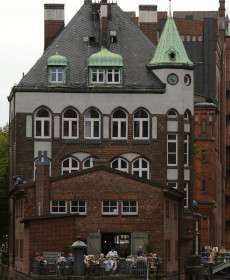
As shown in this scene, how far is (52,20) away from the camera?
454ft

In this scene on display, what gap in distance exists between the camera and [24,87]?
425ft

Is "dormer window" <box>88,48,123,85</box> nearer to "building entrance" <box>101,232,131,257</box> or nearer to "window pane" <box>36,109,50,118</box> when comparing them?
"window pane" <box>36,109,50,118</box>

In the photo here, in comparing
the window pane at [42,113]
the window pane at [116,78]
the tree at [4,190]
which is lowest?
the tree at [4,190]

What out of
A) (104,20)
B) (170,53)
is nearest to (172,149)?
(170,53)

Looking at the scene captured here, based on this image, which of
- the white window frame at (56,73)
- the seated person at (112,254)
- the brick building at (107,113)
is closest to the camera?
the seated person at (112,254)

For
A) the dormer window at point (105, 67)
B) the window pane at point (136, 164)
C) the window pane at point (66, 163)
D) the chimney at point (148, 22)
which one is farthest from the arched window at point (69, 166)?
the chimney at point (148, 22)

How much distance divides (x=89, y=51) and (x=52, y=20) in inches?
279

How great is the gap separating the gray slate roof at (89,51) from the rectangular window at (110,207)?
18.4 metres

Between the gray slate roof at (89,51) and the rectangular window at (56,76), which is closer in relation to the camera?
the rectangular window at (56,76)

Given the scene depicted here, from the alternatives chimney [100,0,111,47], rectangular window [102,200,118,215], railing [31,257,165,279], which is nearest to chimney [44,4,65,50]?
chimney [100,0,111,47]

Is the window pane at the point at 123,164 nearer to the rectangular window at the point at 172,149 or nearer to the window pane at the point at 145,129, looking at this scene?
the window pane at the point at 145,129

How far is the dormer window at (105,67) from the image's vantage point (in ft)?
425

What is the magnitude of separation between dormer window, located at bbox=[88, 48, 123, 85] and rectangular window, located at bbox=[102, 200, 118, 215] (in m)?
18.6

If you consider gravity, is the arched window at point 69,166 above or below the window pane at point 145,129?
below
